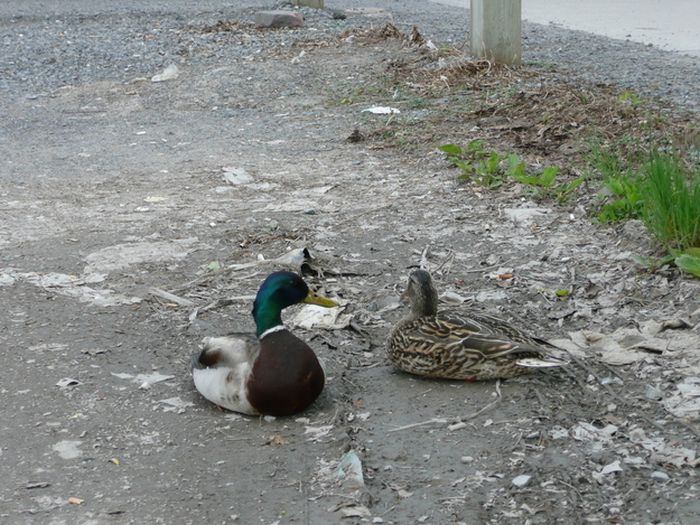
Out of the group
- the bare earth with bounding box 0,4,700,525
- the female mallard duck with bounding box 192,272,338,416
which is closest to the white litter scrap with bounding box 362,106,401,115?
the bare earth with bounding box 0,4,700,525

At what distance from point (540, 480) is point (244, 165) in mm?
5056

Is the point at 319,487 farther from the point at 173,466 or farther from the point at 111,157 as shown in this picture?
the point at 111,157

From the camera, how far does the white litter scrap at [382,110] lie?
9.63 meters

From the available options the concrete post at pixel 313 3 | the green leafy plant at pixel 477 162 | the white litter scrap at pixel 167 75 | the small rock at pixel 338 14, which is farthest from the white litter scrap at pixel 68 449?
the concrete post at pixel 313 3

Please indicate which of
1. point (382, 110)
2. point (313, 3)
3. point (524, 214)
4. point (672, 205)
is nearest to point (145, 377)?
point (672, 205)

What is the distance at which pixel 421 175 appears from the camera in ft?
25.7

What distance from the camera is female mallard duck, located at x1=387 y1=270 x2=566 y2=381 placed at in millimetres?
4578

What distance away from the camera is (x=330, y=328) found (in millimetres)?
5379

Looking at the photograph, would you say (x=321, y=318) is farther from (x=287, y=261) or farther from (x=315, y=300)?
(x=287, y=261)

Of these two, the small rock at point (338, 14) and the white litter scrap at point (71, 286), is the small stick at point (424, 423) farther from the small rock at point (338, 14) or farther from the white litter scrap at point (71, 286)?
the small rock at point (338, 14)

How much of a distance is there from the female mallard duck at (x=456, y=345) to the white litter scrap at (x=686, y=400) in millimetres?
480

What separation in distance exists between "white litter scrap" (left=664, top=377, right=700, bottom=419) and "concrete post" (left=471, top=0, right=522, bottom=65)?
678 centimetres

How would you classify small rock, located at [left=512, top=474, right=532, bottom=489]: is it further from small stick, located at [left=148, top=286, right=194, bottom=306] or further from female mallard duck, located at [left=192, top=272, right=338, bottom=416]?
small stick, located at [left=148, top=286, right=194, bottom=306]

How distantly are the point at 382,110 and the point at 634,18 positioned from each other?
680 cm
